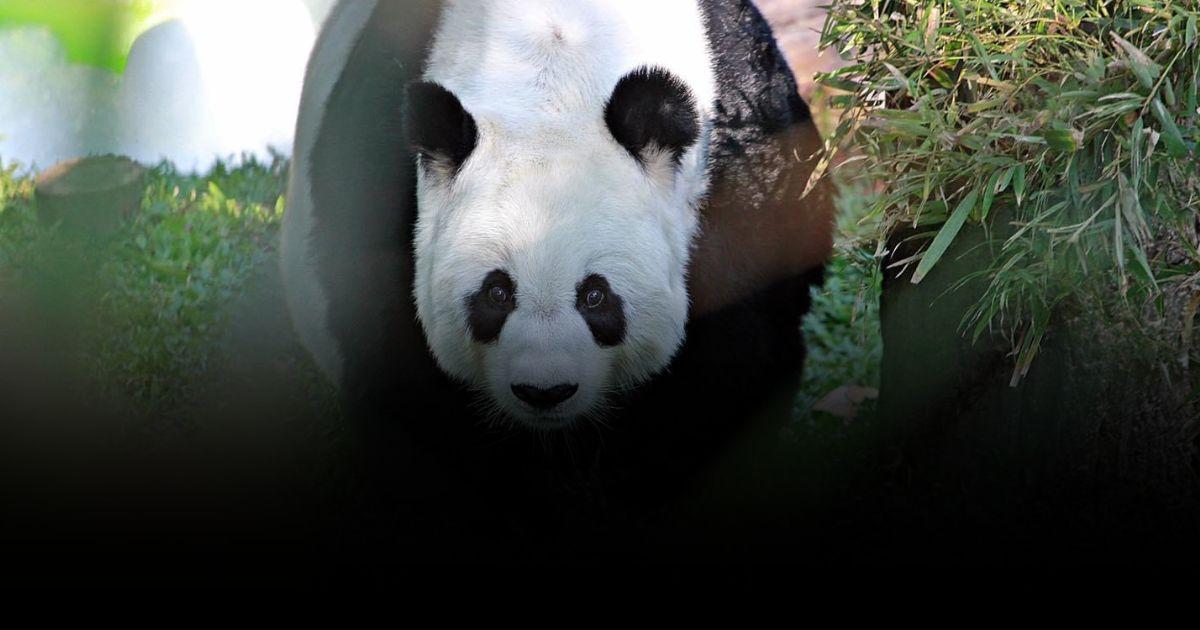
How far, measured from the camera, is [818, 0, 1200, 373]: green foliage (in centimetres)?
299

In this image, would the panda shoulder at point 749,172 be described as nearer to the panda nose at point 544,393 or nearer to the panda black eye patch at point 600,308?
the panda black eye patch at point 600,308

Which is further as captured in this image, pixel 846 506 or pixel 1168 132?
pixel 846 506

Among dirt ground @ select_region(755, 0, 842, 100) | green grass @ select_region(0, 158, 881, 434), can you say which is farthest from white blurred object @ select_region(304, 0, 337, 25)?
dirt ground @ select_region(755, 0, 842, 100)

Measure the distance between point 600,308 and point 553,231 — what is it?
0.26m

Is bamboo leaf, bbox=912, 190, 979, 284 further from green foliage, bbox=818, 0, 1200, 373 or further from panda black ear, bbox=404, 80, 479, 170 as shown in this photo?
panda black ear, bbox=404, 80, 479, 170

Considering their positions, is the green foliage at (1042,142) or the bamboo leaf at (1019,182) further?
the bamboo leaf at (1019,182)

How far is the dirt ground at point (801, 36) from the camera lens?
264 inches

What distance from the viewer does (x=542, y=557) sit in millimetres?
3861

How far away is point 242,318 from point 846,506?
2.72m

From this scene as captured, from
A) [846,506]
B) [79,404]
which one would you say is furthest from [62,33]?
[846,506]

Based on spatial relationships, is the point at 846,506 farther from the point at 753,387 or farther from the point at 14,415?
the point at 14,415

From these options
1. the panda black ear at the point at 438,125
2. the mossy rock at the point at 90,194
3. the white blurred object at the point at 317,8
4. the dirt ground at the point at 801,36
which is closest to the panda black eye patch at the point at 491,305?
the panda black ear at the point at 438,125

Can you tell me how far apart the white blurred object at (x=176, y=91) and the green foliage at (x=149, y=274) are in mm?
289

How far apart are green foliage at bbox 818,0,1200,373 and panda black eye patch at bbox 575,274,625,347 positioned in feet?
2.73
